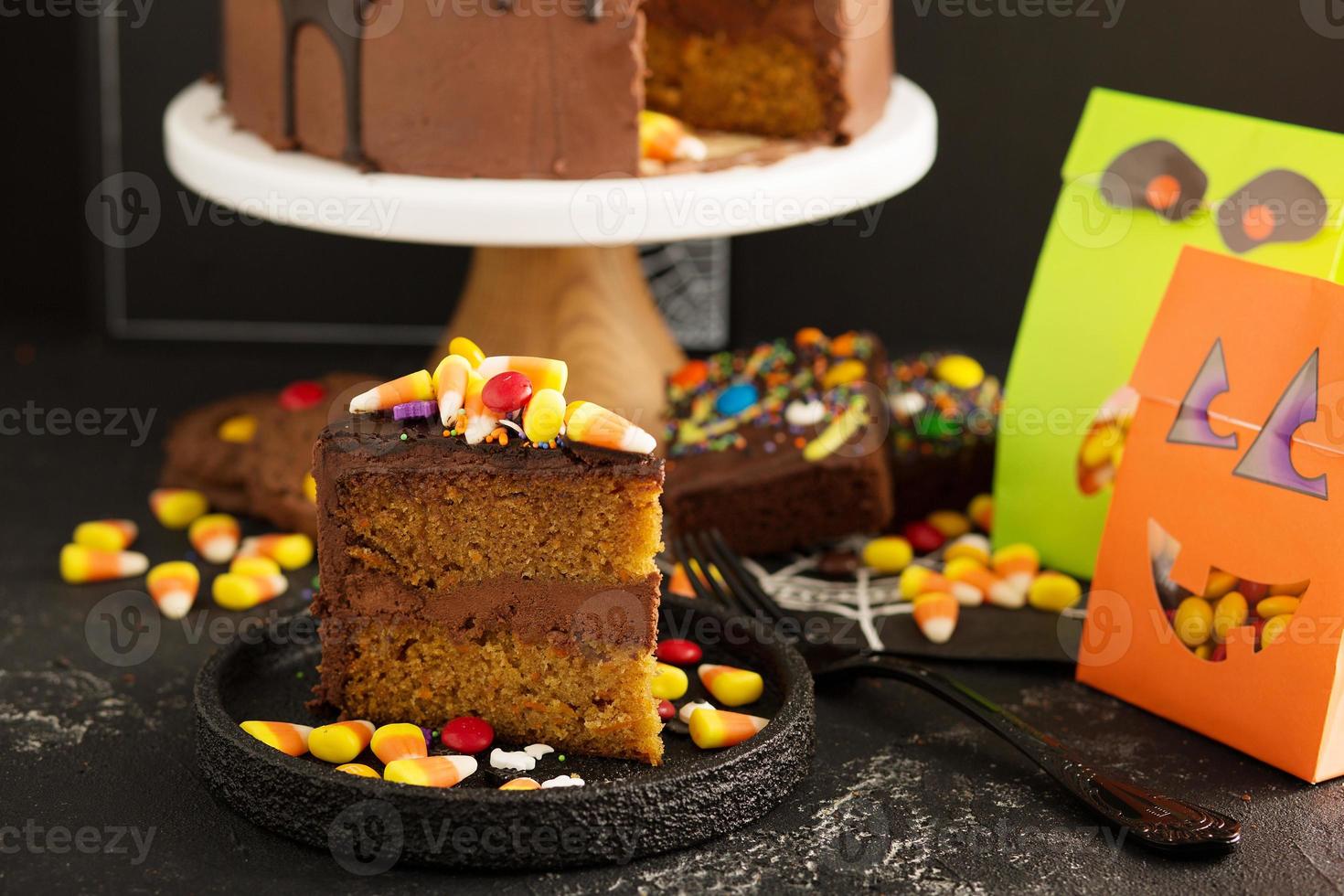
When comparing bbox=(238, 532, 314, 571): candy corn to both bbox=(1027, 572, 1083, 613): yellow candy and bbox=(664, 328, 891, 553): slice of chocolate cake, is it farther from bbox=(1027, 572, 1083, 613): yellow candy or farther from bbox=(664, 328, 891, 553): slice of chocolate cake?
bbox=(1027, 572, 1083, 613): yellow candy

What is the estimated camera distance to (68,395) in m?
3.83

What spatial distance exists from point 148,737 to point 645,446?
0.91 meters

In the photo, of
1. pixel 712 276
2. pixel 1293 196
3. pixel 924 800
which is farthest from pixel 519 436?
pixel 712 276

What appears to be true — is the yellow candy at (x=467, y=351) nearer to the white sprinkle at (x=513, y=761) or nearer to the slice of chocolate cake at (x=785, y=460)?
the white sprinkle at (x=513, y=761)

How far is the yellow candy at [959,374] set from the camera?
11.1 ft

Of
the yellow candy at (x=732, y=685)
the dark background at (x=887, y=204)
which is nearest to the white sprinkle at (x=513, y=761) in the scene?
the yellow candy at (x=732, y=685)

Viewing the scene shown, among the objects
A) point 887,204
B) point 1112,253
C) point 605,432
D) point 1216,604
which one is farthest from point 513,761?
point 887,204

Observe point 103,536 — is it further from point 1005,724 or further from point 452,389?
point 1005,724

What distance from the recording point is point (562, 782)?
2168 millimetres

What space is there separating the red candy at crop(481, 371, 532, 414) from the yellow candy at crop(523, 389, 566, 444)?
2cm

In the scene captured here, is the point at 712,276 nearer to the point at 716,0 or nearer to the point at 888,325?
the point at 888,325

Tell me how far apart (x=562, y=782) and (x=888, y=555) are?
3.53ft

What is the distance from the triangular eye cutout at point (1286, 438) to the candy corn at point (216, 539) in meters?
1.79

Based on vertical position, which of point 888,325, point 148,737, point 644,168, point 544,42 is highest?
point 544,42
